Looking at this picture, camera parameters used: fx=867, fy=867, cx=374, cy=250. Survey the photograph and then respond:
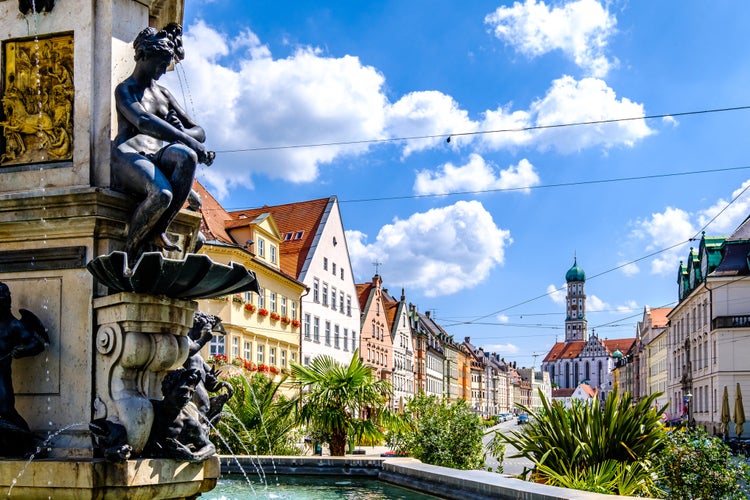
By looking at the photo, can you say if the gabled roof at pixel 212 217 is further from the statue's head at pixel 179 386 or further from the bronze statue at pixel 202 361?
the statue's head at pixel 179 386

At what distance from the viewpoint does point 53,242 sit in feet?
20.4

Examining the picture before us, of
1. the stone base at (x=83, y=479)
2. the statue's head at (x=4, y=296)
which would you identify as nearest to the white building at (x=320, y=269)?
the statue's head at (x=4, y=296)

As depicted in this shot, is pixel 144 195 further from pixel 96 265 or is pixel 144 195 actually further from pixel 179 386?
pixel 179 386

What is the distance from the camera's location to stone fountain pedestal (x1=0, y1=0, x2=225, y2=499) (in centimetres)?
573

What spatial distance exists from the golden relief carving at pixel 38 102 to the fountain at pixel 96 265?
0.04 ft

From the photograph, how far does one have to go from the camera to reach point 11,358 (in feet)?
19.3

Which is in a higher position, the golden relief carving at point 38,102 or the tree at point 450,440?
the golden relief carving at point 38,102

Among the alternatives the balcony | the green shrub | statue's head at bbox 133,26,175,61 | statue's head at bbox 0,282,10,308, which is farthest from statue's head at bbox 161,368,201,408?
the balcony

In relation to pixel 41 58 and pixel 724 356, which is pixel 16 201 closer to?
pixel 41 58

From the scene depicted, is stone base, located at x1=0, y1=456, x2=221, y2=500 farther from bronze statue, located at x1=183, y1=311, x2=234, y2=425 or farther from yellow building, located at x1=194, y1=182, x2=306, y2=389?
yellow building, located at x1=194, y1=182, x2=306, y2=389

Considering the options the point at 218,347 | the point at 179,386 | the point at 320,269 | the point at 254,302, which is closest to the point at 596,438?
the point at 179,386

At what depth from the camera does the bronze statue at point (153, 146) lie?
5.98 meters

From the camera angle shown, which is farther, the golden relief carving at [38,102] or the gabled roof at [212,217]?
the gabled roof at [212,217]

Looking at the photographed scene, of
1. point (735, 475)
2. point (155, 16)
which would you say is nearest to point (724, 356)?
point (735, 475)
